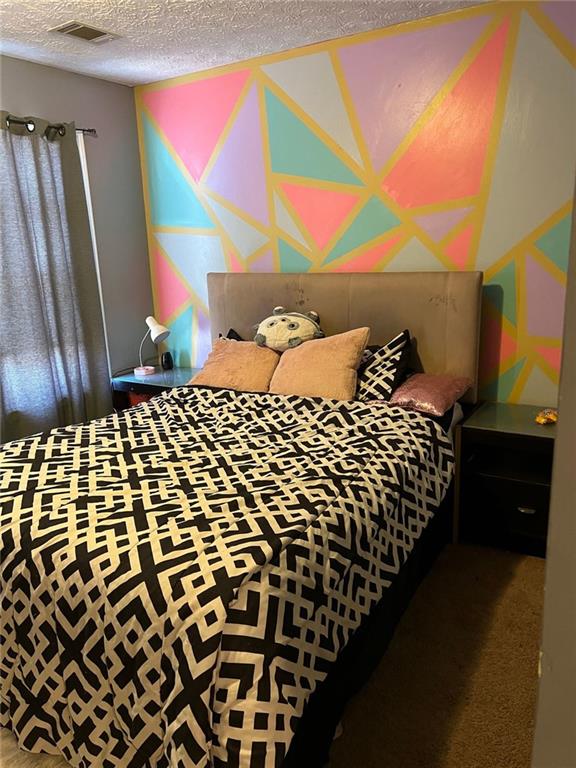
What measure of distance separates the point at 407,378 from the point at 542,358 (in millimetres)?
663

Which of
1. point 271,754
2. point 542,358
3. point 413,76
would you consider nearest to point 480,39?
point 413,76

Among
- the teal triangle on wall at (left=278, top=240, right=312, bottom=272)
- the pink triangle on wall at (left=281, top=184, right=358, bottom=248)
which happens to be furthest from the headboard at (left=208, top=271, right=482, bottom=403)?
the pink triangle on wall at (left=281, top=184, right=358, bottom=248)

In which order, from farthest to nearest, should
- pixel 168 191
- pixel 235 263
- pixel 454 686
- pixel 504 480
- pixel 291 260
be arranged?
pixel 168 191
pixel 235 263
pixel 291 260
pixel 504 480
pixel 454 686

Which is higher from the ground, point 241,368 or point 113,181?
point 113,181

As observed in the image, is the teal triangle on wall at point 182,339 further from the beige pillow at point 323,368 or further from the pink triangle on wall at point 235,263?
the beige pillow at point 323,368

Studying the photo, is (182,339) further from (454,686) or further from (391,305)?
(454,686)

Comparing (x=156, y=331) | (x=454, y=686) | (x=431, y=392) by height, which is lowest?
(x=454, y=686)

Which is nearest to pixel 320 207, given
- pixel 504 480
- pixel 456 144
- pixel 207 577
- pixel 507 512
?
pixel 456 144

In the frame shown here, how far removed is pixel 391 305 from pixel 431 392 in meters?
0.61

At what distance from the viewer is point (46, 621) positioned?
1.55 m

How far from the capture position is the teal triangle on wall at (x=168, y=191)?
3.66m

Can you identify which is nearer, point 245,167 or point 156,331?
point 245,167

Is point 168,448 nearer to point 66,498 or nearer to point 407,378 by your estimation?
point 66,498

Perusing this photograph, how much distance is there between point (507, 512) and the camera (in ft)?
8.27
